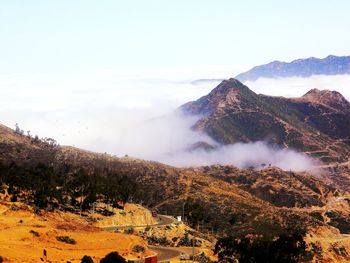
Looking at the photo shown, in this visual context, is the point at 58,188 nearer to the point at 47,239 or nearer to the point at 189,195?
the point at 47,239

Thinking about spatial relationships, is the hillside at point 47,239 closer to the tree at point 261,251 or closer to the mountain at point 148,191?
the mountain at point 148,191

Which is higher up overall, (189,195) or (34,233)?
(34,233)

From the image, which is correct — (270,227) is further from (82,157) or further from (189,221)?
(82,157)

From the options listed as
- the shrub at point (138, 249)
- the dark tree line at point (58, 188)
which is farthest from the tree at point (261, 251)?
the dark tree line at point (58, 188)

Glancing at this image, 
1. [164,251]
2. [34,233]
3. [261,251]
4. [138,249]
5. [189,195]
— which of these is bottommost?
[189,195]

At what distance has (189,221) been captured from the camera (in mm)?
140375

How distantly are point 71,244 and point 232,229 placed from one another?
253 ft

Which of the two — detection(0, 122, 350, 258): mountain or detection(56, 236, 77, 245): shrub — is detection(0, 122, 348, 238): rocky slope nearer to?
detection(0, 122, 350, 258): mountain

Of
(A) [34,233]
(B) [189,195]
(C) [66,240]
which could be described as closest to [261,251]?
(C) [66,240]

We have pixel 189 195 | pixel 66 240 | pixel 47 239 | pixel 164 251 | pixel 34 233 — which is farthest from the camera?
pixel 189 195

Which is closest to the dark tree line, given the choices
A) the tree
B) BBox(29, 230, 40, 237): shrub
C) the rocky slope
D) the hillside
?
the rocky slope

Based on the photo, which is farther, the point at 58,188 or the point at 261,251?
the point at 58,188

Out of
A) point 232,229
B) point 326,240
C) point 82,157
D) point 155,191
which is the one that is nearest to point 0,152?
point 82,157

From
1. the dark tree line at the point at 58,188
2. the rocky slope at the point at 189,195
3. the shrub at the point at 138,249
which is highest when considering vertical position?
the dark tree line at the point at 58,188
